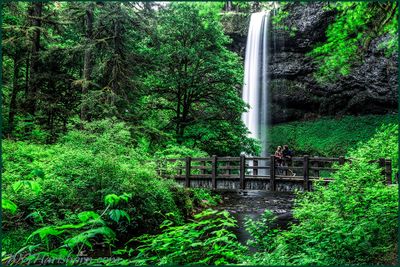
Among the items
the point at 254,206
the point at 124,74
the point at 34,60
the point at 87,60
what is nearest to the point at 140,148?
the point at 124,74

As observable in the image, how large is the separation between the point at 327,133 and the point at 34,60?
25554 millimetres

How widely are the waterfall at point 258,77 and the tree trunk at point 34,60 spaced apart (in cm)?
→ 1929

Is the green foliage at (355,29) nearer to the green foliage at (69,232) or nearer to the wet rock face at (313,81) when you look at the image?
the green foliage at (69,232)

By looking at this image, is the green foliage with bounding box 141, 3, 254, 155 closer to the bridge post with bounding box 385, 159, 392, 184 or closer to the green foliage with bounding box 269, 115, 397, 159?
the bridge post with bounding box 385, 159, 392, 184

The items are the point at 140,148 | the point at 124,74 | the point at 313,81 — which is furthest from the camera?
the point at 313,81

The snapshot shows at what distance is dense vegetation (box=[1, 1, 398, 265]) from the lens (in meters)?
5.43

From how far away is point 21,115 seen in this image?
53.1 feet

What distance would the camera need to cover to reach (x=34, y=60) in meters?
17.0

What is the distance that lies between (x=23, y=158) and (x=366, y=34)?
1105 cm

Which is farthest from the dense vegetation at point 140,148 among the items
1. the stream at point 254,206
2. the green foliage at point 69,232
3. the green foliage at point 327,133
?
the green foliage at point 327,133

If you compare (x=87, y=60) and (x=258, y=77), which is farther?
(x=258, y=77)

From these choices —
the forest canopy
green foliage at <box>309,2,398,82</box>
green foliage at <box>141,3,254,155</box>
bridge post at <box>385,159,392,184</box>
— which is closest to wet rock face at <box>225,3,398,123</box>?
green foliage at <box>141,3,254,155</box>

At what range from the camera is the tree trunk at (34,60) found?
16.2m

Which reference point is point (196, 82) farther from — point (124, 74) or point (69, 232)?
point (69, 232)
